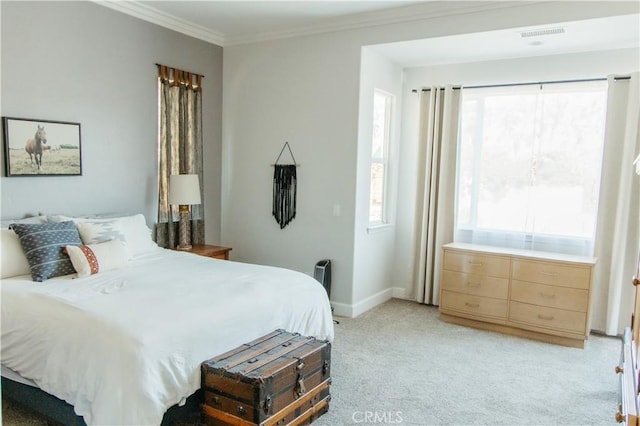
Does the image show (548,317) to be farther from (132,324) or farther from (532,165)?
(132,324)

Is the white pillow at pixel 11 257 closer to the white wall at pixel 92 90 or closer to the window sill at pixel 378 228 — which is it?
the white wall at pixel 92 90

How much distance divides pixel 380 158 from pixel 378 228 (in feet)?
2.48

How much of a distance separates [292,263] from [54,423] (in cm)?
268

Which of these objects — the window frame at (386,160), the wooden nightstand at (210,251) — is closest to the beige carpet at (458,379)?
the window frame at (386,160)

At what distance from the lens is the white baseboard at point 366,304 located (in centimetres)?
459

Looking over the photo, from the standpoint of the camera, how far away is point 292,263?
4930 millimetres

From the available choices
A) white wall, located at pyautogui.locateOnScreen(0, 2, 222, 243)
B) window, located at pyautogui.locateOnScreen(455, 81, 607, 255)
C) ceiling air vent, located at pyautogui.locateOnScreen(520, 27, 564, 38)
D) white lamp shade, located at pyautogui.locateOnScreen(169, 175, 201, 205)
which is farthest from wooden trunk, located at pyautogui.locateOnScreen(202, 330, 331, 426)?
ceiling air vent, located at pyautogui.locateOnScreen(520, 27, 564, 38)

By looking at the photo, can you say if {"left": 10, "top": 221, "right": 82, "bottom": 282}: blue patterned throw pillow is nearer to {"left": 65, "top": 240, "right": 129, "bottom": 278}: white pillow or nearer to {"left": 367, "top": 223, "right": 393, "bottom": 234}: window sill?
{"left": 65, "top": 240, "right": 129, "bottom": 278}: white pillow

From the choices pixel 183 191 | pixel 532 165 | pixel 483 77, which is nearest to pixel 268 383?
pixel 183 191

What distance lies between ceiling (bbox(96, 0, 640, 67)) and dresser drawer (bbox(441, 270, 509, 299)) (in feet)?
6.93

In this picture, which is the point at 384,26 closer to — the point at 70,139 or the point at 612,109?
the point at 612,109

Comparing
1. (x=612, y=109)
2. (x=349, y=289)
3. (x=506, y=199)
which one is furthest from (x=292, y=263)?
(x=612, y=109)

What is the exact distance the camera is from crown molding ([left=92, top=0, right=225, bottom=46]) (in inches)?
161

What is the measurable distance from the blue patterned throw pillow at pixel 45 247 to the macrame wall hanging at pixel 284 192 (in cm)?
210
